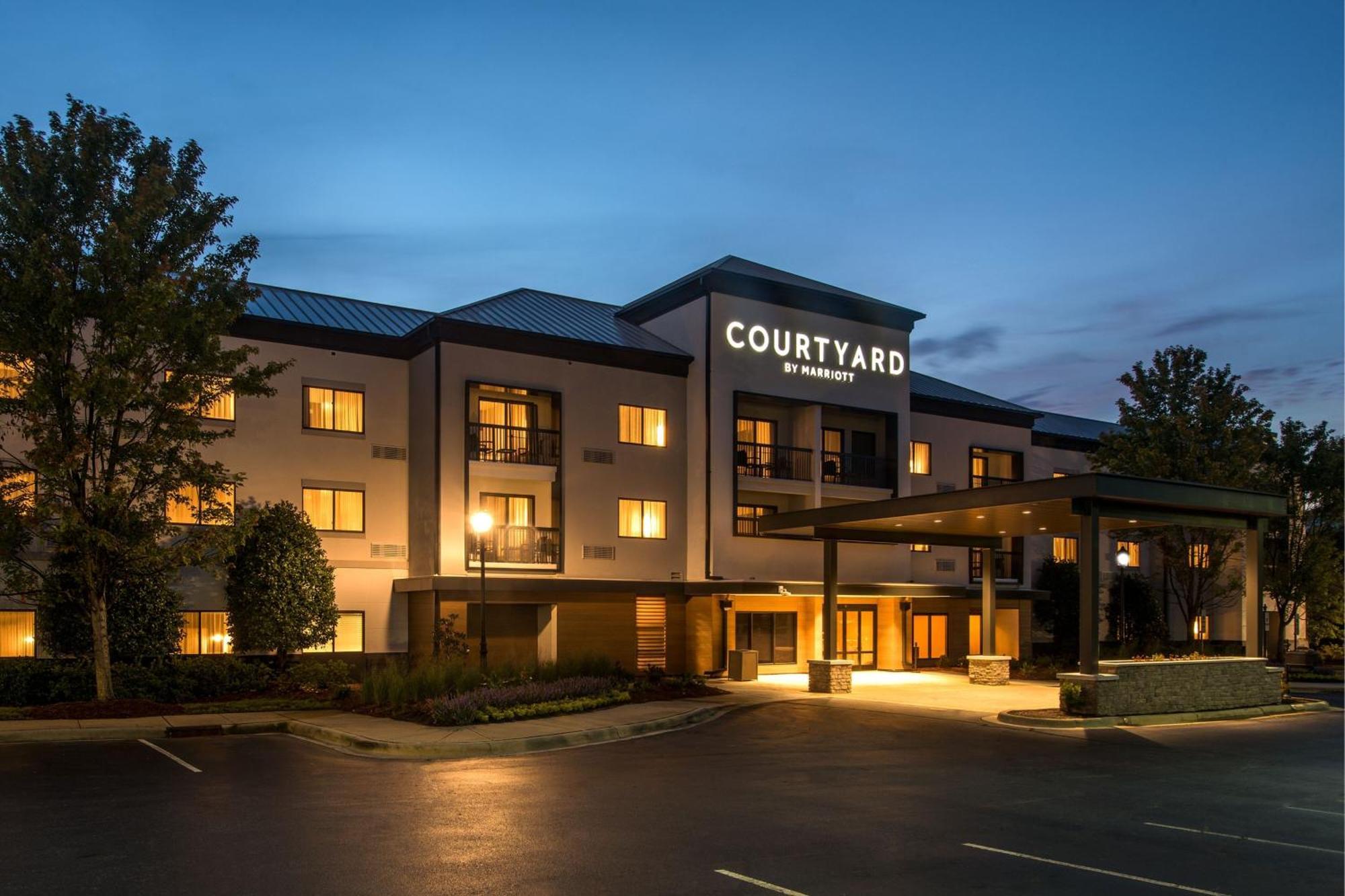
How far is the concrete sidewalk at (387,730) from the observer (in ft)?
59.8

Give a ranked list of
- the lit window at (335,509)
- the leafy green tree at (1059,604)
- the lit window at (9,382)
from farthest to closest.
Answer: the leafy green tree at (1059,604) → the lit window at (335,509) → the lit window at (9,382)

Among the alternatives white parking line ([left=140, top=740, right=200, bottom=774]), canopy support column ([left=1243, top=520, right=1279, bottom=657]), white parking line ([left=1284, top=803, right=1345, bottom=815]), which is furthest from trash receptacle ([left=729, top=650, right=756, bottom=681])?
white parking line ([left=1284, top=803, right=1345, bottom=815])

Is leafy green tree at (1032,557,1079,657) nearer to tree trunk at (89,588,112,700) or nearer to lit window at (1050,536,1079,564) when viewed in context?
lit window at (1050,536,1079,564)

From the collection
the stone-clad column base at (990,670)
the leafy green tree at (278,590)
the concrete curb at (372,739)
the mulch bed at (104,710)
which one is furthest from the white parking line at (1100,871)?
the stone-clad column base at (990,670)

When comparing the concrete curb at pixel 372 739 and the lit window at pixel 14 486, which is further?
the lit window at pixel 14 486

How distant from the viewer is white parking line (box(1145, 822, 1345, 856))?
10578 mm

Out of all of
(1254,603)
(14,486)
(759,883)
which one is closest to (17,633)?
(14,486)

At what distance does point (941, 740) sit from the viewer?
19594mm

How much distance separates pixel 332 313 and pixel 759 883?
2717 cm

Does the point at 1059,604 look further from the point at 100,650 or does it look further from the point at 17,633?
the point at 17,633

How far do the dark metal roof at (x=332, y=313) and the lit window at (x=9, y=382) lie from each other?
589 centimetres

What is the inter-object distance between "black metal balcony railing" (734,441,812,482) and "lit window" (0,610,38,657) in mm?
20499

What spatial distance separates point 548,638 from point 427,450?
21.4 feet

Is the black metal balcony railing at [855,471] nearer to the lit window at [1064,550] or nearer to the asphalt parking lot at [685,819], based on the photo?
the lit window at [1064,550]
